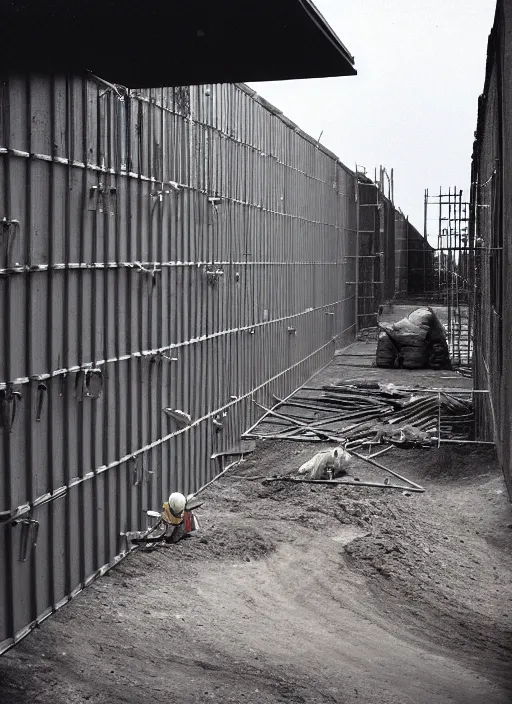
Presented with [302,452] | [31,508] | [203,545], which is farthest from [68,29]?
[302,452]

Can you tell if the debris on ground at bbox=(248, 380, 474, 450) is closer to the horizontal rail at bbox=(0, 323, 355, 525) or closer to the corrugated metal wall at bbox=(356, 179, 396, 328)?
the horizontal rail at bbox=(0, 323, 355, 525)

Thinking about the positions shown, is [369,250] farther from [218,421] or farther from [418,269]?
[218,421]

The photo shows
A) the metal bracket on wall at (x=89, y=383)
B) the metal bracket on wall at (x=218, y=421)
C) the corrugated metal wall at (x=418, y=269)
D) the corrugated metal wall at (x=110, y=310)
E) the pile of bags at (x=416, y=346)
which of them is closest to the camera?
the corrugated metal wall at (x=110, y=310)

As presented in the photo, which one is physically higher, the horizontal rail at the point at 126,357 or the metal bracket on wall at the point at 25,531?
the horizontal rail at the point at 126,357

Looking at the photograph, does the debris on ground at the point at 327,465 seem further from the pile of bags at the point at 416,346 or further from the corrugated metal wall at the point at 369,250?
the corrugated metal wall at the point at 369,250

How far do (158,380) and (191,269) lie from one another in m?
1.87

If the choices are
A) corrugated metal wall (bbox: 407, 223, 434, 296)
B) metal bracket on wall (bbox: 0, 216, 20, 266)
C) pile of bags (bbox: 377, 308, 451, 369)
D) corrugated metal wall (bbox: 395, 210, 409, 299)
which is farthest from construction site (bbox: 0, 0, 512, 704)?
corrugated metal wall (bbox: 407, 223, 434, 296)

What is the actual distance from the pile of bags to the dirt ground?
38.9ft

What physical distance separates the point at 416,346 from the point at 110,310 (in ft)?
52.1

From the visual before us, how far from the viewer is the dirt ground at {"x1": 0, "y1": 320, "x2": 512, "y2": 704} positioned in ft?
21.2

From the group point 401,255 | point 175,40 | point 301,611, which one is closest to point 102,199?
point 175,40

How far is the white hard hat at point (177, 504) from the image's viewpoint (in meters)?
9.25

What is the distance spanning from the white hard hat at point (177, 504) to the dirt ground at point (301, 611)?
1.30ft

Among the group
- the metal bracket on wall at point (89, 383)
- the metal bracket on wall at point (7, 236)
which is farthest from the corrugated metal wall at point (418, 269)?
the metal bracket on wall at point (7, 236)
